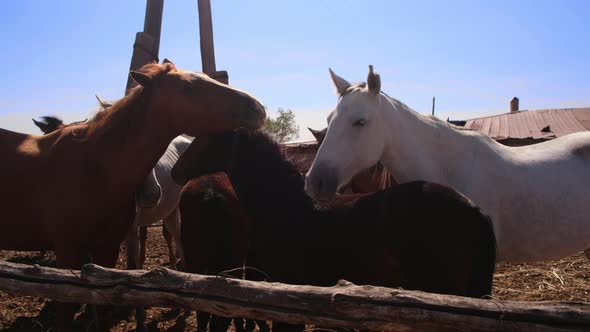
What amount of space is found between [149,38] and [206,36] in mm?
1540

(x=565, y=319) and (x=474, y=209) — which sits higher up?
(x=474, y=209)

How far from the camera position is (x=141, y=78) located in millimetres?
3012

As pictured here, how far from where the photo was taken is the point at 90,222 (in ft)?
9.65

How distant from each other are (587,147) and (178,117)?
135 inches

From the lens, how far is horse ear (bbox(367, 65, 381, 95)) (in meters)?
2.97

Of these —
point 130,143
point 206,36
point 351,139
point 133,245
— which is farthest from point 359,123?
point 206,36

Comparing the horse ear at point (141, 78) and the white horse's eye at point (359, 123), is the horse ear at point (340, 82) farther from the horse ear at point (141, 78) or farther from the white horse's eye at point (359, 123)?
the horse ear at point (141, 78)

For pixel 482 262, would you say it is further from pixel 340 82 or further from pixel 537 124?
pixel 537 124

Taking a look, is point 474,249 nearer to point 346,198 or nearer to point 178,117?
point 346,198

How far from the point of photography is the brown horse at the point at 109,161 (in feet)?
9.76

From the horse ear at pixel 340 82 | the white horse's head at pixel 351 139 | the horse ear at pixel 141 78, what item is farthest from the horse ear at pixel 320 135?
the horse ear at pixel 141 78

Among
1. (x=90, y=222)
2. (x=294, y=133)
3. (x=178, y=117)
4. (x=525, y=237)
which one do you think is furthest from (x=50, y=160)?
(x=294, y=133)

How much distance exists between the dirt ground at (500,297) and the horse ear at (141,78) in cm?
256

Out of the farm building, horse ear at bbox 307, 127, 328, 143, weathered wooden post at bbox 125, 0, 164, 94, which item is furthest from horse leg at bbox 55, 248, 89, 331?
the farm building
